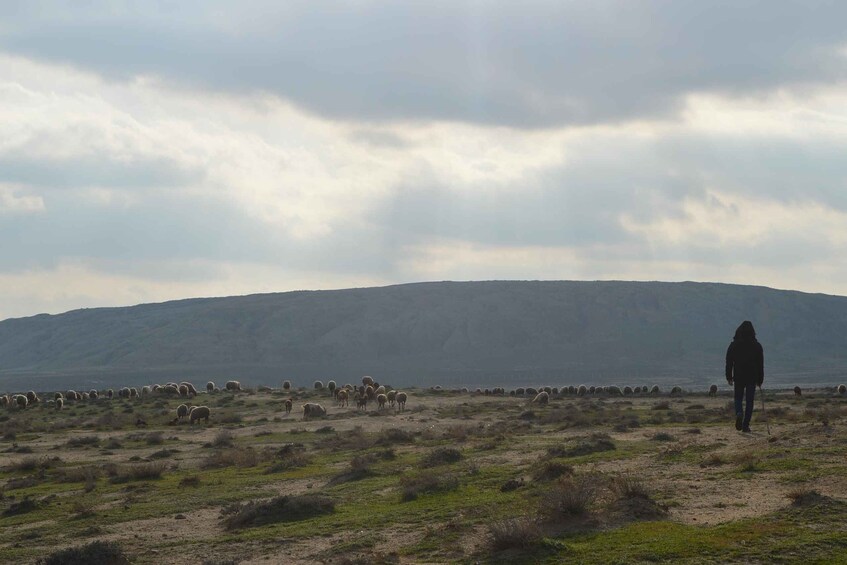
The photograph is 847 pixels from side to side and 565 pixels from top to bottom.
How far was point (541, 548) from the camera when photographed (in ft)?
37.1

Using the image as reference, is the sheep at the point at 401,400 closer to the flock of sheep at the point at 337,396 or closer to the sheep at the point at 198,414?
the flock of sheep at the point at 337,396

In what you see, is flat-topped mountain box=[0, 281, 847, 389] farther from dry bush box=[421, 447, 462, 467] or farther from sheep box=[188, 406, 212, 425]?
dry bush box=[421, 447, 462, 467]

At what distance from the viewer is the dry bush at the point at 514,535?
37.4 ft

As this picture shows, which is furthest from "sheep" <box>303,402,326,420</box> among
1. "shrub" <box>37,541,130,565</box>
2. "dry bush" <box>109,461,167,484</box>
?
"shrub" <box>37,541,130,565</box>

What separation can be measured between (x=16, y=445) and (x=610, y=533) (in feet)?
96.4

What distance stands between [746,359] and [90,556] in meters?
12.7

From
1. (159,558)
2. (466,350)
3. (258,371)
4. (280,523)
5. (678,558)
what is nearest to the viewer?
(678,558)

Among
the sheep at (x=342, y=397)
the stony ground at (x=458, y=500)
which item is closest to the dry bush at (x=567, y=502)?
the stony ground at (x=458, y=500)

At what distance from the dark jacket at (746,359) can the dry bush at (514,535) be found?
26.9ft

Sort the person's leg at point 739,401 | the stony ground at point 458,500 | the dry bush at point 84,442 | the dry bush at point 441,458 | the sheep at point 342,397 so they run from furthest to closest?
the sheep at point 342,397 < the dry bush at point 84,442 < the dry bush at point 441,458 < the person's leg at point 739,401 < the stony ground at point 458,500

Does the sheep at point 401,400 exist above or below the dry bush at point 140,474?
above

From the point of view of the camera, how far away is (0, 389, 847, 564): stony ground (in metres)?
11.4

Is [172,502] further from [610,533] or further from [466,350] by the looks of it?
[466,350]

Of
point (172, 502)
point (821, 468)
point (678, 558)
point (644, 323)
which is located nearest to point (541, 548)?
point (678, 558)
